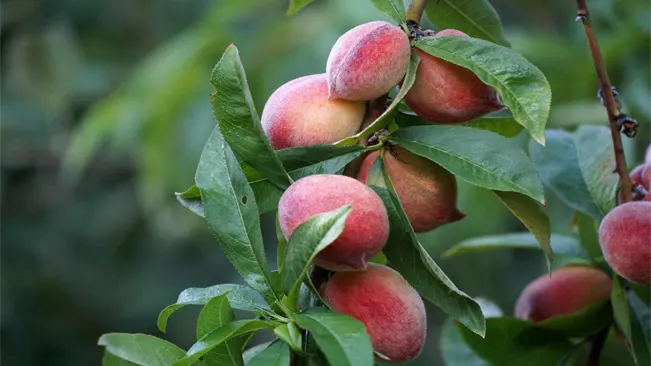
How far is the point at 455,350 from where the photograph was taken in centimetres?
86

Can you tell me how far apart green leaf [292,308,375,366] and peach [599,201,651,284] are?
226 millimetres

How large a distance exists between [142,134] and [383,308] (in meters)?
1.22

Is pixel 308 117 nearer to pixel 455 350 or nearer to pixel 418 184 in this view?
pixel 418 184

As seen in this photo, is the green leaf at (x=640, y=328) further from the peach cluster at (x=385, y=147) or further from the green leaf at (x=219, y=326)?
the green leaf at (x=219, y=326)

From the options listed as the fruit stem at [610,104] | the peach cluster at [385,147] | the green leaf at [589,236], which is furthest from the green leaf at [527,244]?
the peach cluster at [385,147]

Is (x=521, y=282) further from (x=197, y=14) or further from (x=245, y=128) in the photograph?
(x=245, y=128)

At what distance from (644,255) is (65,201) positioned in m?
2.82

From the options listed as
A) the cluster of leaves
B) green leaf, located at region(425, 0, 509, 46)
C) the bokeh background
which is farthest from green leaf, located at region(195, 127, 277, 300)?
the bokeh background

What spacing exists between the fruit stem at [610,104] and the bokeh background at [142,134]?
682mm

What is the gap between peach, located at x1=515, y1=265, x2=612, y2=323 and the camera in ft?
2.36

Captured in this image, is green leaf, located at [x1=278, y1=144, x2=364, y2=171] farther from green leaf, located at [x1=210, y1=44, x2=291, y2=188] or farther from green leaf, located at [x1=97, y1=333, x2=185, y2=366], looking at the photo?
green leaf, located at [x1=97, y1=333, x2=185, y2=366]

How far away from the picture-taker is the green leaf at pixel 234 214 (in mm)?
519

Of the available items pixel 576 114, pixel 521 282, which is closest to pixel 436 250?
pixel 576 114

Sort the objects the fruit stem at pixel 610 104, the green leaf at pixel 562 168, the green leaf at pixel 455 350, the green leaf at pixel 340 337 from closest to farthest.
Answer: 1. the green leaf at pixel 340 337
2. the fruit stem at pixel 610 104
3. the green leaf at pixel 562 168
4. the green leaf at pixel 455 350
